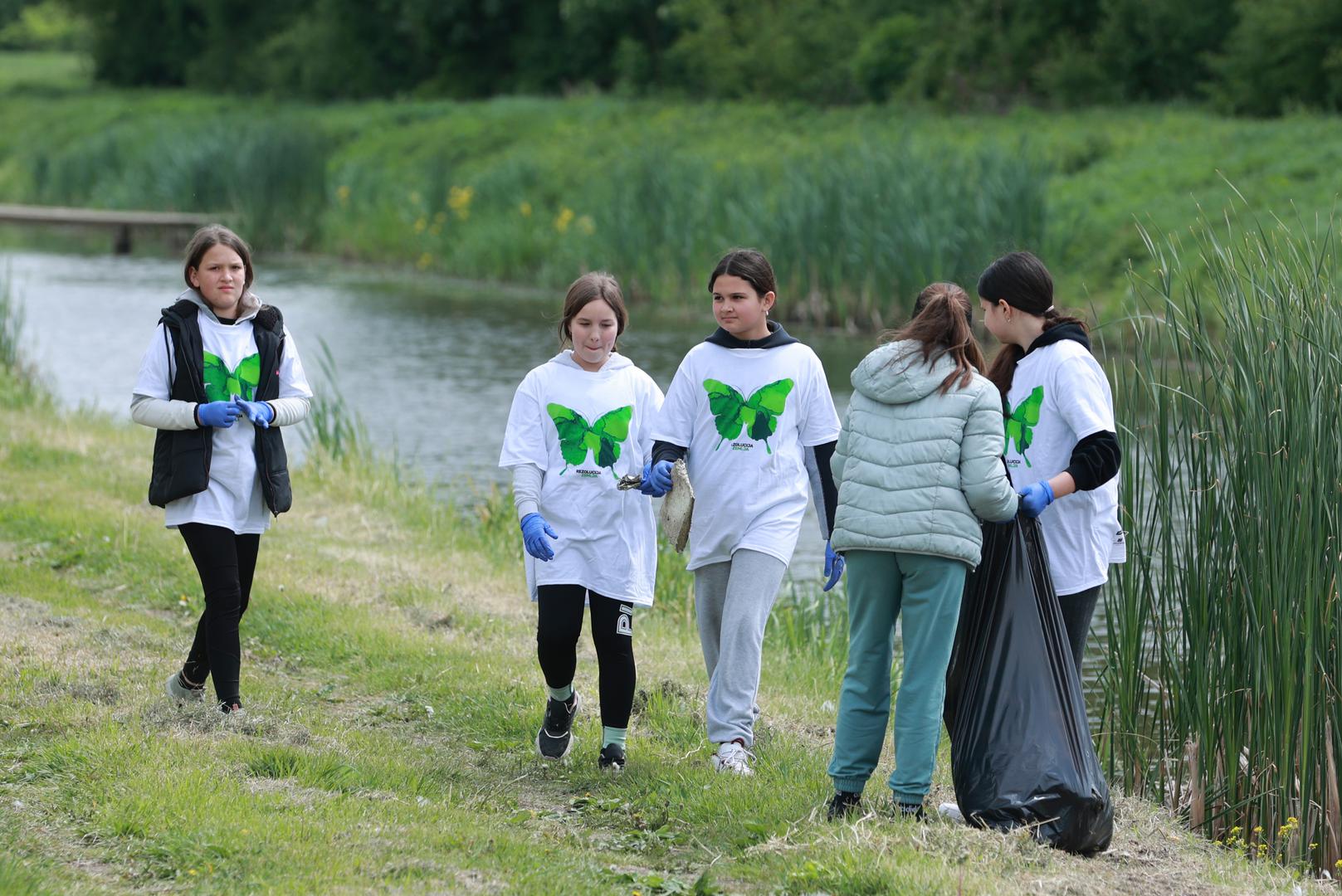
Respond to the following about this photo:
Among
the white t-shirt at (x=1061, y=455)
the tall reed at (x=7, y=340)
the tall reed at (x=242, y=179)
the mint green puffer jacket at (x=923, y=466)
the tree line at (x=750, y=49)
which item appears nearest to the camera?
the mint green puffer jacket at (x=923, y=466)

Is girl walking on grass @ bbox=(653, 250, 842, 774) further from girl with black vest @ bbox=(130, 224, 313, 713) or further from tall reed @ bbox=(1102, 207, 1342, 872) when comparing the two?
girl with black vest @ bbox=(130, 224, 313, 713)

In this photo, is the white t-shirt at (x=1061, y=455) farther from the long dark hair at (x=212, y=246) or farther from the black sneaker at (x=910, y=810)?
the long dark hair at (x=212, y=246)

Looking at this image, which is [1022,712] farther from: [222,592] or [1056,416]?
[222,592]

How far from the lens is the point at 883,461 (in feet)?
14.6

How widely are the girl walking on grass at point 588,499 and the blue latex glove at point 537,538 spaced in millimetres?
89

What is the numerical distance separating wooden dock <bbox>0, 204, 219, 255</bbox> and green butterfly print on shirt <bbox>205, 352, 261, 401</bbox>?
24536mm

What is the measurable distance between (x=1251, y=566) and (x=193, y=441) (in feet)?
11.0

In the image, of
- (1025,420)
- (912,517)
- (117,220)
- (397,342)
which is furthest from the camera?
(117,220)

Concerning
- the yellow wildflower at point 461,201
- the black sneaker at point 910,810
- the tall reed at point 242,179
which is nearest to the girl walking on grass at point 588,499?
the black sneaker at point 910,810

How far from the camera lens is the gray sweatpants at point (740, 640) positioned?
5.03 m

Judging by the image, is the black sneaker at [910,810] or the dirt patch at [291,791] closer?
the black sneaker at [910,810]

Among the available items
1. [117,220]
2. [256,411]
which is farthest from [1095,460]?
[117,220]

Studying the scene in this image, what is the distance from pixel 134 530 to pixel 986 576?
504 cm

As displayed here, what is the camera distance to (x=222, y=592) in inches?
207
